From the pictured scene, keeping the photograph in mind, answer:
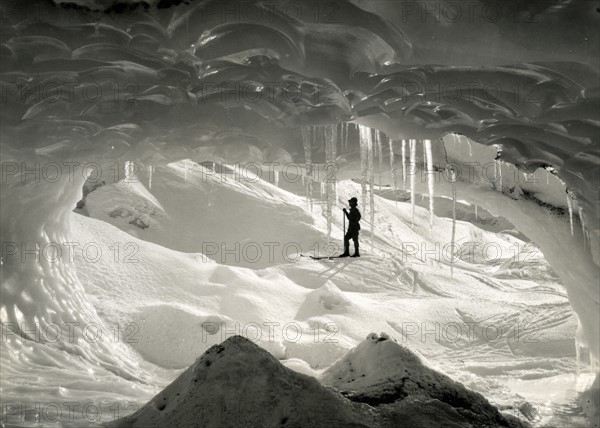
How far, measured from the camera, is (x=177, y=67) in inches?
201

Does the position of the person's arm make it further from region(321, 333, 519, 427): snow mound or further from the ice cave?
region(321, 333, 519, 427): snow mound

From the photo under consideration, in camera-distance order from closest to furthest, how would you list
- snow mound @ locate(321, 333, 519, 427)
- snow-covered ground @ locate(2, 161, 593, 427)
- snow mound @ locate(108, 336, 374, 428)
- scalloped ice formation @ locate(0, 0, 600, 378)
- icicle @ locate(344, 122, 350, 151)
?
snow mound @ locate(108, 336, 374, 428), snow mound @ locate(321, 333, 519, 427), scalloped ice formation @ locate(0, 0, 600, 378), snow-covered ground @ locate(2, 161, 593, 427), icicle @ locate(344, 122, 350, 151)

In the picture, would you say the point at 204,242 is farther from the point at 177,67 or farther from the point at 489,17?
the point at 489,17

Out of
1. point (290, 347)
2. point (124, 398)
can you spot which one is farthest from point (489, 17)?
point (290, 347)

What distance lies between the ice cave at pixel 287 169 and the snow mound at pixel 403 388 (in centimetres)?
2

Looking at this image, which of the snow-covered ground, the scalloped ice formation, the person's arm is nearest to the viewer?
the scalloped ice formation

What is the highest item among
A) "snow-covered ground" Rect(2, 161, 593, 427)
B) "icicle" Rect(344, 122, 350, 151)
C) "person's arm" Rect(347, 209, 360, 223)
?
"icicle" Rect(344, 122, 350, 151)

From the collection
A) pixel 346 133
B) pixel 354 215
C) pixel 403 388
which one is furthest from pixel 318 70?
pixel 354 215

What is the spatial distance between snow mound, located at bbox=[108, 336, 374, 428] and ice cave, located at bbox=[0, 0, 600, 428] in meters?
0.02

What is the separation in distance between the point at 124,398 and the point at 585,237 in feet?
17.1

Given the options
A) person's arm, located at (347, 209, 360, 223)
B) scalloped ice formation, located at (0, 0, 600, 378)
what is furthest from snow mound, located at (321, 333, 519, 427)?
person's arm, located at (347, 209, 360, 223)

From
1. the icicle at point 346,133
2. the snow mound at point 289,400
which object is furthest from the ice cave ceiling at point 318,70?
the snow mound at point 289,400

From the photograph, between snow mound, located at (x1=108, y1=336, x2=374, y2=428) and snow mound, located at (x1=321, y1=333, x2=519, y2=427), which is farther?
snow mound, located at (x1=321, y1=333, x2=519, y2=427)

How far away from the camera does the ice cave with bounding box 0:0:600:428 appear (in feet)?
13.8
